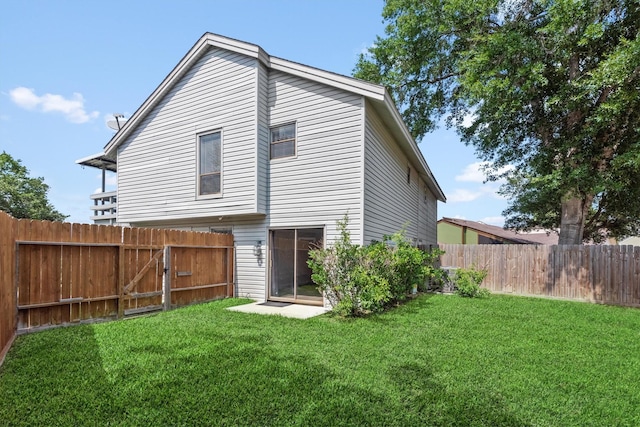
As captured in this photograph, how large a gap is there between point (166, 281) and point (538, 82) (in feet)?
42.3

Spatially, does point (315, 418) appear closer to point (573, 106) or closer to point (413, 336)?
point (413, 336)

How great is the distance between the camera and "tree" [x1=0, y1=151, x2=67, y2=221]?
72.7ft

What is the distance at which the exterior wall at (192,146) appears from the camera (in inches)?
345

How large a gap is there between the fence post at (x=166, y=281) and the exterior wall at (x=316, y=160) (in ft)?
8.56

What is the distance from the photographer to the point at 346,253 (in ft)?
22.8

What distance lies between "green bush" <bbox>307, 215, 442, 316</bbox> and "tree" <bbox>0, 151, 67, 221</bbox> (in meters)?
24.8

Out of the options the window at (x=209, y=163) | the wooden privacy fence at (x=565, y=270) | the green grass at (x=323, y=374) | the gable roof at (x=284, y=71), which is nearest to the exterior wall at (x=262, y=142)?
the gable roof at (x=284, y=71)

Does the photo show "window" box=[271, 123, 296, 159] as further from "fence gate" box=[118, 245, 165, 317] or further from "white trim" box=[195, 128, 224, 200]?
"fence gate" box=[118, 245, 165, 317]

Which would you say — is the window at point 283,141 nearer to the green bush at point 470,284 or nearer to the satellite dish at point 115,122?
the green bush at point 470,284

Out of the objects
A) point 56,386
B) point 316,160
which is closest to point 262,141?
point 316,160

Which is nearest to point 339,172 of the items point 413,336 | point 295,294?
point 295,294

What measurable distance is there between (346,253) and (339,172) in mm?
2089

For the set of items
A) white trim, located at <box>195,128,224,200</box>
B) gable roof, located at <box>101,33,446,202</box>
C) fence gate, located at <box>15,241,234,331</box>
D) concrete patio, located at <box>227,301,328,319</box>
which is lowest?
concrete patio, located at <box>227,301,328,319</box>

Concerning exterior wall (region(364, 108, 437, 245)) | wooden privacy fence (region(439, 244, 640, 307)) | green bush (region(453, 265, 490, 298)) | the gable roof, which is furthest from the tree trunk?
the gable roof
